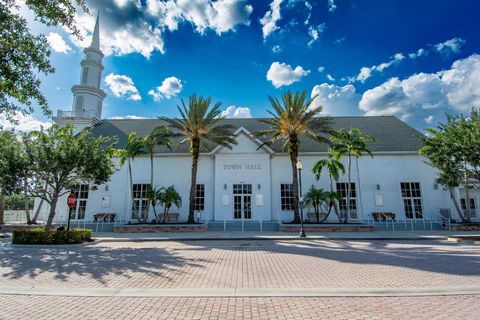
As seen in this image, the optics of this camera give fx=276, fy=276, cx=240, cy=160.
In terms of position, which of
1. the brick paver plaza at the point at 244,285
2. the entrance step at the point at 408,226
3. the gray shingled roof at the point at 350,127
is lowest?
the brick paver plaza at the point at 244,285

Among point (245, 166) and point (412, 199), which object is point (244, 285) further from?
point (412, 199)

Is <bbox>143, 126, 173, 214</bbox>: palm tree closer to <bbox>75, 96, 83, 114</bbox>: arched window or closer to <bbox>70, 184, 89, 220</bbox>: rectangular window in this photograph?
<bbox>70, 184, 89, 220</bbox>: rectangular window

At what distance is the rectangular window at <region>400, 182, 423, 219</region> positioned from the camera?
24.7 metres

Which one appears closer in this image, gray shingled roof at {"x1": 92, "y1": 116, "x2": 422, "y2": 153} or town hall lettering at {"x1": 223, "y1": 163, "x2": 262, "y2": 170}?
town hall lettering at {"x1": 223, "y1": 163, "x2": 262, "y2": 170}

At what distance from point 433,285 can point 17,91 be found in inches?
590

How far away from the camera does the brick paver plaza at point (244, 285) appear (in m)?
4.97

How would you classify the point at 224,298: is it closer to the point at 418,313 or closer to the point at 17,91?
the point at 418,313

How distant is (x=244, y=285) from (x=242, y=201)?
59.3ft

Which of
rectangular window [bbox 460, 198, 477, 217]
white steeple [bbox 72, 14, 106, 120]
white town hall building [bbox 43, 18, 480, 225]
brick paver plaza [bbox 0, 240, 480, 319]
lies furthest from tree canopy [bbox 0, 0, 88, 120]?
rectangular window [bbox 460, 198, 477, 217]

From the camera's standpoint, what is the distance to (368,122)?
31094mm

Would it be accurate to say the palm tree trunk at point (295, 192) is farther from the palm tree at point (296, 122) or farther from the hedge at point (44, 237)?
the hedge at point (44, 237)

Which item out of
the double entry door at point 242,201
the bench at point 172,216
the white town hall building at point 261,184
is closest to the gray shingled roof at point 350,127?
the white town hall building at point 261,184

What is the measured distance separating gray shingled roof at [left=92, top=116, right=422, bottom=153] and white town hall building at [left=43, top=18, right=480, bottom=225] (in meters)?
0.19

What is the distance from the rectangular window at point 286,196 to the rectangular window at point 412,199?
396 inches
